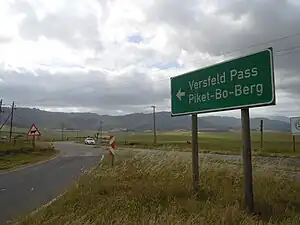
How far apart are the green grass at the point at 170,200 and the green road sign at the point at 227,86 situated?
1.89 metres

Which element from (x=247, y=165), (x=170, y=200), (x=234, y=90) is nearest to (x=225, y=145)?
(x=170, y=200)

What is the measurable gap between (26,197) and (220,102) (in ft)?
21.7

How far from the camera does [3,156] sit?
30172mm

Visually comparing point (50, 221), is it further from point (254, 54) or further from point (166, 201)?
point (254, 54)

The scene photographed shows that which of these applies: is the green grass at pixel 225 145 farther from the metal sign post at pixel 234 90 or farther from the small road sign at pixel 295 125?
the metal sign post at pixel 234 90

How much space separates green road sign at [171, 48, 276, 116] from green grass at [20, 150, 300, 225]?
1.89 metres

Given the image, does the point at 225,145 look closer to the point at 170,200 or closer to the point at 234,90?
the point at 170,200

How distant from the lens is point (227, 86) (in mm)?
7434

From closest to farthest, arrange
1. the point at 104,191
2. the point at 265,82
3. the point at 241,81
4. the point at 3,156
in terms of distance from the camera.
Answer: the point at 265,82 → the point at 241,81 → the point at 104,191 → the point at 3,156

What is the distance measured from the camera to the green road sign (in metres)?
6.42

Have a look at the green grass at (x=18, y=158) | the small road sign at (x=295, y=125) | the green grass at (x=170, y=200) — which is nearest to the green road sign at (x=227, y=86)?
the green grass at (x=170, y=200)

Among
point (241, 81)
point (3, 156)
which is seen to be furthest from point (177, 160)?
point (3, 156)

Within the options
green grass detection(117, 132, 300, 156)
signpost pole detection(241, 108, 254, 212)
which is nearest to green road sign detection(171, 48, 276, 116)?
signpost pole detection(241, 108, 254, 212)

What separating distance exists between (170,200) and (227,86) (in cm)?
259
